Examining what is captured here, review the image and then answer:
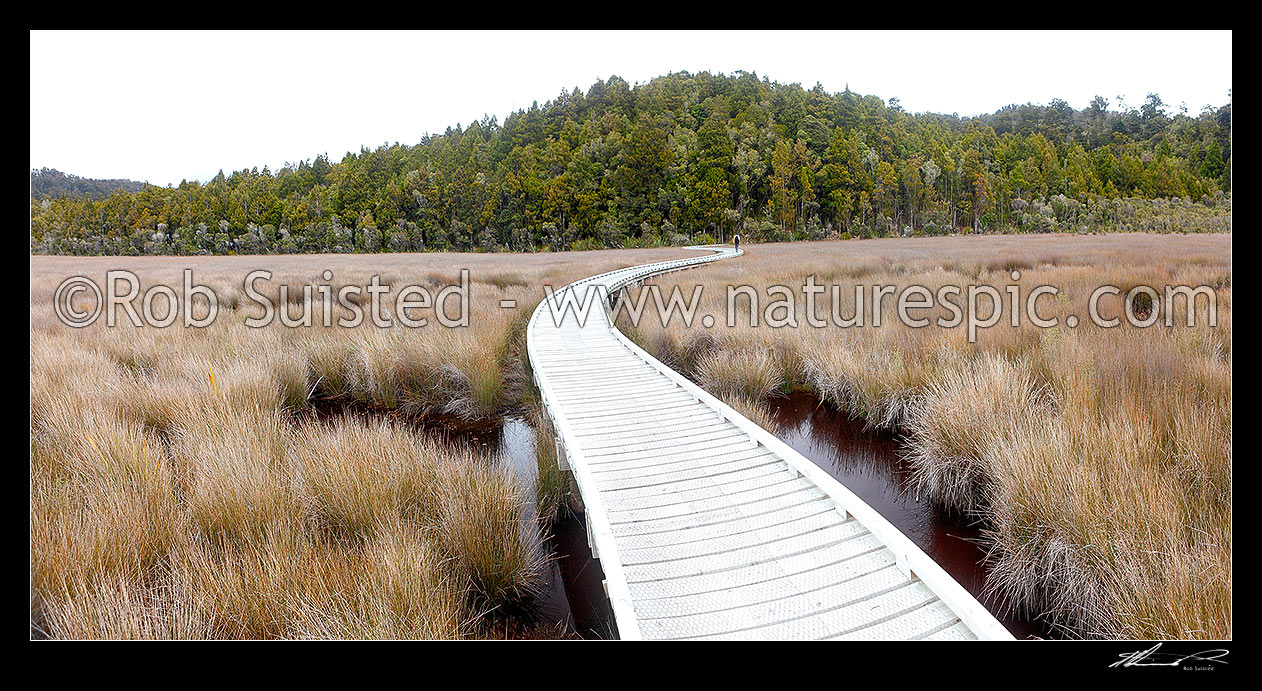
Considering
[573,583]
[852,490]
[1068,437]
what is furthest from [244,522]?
[1068,437]

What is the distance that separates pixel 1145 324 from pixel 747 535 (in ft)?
22.6

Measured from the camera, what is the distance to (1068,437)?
3512 millimetres

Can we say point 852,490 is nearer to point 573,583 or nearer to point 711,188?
point 573,583

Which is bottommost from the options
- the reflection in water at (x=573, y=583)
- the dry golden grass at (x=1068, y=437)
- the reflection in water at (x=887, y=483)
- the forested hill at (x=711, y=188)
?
the reflection in water at (x=573, y=583)

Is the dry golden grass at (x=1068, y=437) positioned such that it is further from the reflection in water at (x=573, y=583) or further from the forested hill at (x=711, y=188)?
the forested hill at (x=711, y=188)

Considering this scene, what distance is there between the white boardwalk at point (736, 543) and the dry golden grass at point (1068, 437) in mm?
884
